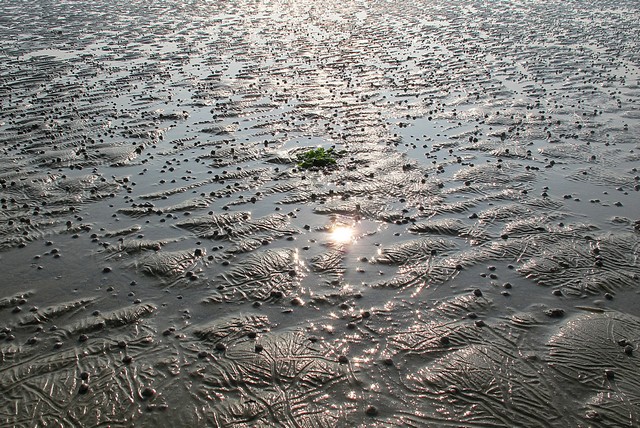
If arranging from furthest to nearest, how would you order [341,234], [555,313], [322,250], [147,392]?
[341,234], [322,250], [555,313], [147,392]

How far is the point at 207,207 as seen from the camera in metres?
13.4

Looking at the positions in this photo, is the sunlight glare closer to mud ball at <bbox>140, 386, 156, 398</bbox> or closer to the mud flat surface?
the mud flat surface

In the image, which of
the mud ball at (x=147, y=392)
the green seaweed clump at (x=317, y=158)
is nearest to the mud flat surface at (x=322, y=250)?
the mud ball at (x=147, y=392)

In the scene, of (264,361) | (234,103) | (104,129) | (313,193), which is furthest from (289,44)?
(264,361)

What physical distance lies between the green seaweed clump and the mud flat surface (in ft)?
0.88

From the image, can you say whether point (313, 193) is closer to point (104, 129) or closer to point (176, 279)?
point (176, 279)

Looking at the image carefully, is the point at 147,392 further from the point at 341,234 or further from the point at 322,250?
the point at 341,234

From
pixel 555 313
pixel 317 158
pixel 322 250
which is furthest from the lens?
pixel 317 158

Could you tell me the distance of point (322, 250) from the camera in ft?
37.7

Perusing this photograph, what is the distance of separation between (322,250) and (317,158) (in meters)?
4.92

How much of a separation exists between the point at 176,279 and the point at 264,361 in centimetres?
314

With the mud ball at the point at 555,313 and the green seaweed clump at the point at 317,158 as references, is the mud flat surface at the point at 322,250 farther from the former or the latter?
the green seaweed clump at the point at 317,158

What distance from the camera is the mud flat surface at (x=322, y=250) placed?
795 centimetres

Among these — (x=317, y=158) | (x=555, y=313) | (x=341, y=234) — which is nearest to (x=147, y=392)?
(x=341, y=234)
